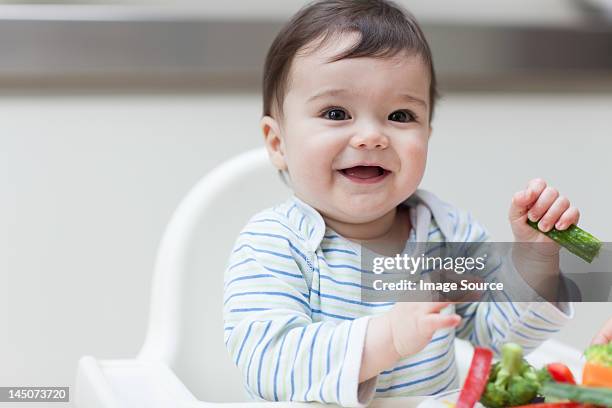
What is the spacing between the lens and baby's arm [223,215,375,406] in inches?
22.5

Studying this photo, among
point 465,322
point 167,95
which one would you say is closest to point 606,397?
point 465,322

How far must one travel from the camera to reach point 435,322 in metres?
0.49

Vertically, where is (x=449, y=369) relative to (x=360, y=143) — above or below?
below

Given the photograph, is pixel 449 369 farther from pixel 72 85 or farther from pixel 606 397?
pixel 72 85

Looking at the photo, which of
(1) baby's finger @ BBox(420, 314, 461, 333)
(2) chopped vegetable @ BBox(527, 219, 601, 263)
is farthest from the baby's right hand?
(2) chopped vegetable @ BBox(527, 219, 601, 263)

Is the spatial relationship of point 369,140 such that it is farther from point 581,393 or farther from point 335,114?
point 581,393

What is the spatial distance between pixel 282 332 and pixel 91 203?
27.9 inches

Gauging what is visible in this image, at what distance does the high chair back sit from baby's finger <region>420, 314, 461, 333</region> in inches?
13.4

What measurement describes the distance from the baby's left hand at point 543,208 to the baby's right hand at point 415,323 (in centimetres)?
13

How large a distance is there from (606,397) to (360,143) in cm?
26

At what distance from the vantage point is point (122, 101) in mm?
1249

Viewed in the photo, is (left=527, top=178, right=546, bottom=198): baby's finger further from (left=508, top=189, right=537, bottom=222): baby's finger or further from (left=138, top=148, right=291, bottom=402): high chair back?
(left=138, top=148, right=291, bottom=402): high chair back

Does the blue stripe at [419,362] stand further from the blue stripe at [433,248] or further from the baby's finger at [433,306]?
the baby's finger at [433,306]

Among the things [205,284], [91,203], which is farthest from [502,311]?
[91,203]
